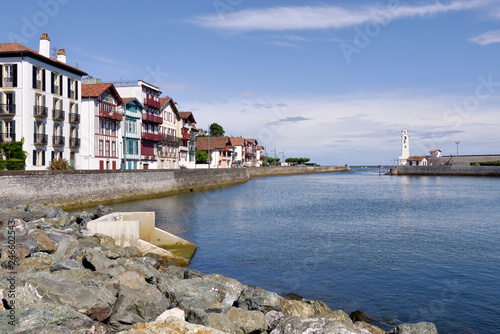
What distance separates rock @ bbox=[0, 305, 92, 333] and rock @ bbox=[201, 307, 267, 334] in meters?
2.86

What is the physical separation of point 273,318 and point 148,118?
6598 centimetres

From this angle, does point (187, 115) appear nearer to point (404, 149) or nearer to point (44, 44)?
point (44, 44)

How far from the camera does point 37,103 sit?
44.9m

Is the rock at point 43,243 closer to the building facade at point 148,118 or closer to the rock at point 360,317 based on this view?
the rock at point 360,317

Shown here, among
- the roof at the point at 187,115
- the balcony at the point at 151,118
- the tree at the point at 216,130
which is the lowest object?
the balcony at the point at 151,118

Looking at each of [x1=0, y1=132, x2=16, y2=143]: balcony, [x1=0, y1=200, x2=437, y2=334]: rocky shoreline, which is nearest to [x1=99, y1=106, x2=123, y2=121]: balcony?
[x1=0, y1=132, x2=16, y2=143]: balcony

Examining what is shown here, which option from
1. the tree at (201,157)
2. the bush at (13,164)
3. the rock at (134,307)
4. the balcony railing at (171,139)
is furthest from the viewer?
the tree at (201,157)

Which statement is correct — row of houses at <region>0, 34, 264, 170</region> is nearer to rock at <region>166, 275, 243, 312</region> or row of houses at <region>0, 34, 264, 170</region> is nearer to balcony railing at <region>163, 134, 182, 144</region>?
balcony railing at <region>163, 134, 182, 144</region>

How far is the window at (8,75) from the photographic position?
42844mm

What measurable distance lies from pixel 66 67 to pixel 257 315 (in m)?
48.3

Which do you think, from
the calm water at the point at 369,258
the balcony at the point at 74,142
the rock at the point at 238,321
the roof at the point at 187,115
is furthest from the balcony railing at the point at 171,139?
the rock at the point at 238,321

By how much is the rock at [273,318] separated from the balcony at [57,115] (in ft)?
147

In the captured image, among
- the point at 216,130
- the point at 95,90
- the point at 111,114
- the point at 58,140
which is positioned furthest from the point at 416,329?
the point at 216,130

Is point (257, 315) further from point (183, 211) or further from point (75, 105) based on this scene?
point (75, 105)
